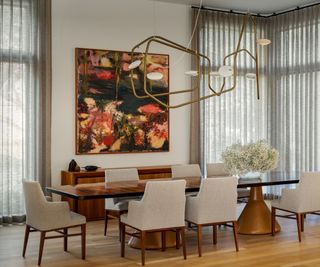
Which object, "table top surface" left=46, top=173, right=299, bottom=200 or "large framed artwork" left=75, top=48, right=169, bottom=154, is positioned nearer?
"table top surface" left=46, top=173, right=299, bottom=200

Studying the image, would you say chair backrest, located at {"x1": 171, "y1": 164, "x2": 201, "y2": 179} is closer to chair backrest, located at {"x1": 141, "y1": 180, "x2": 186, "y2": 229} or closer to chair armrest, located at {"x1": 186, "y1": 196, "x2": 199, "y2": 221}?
chair armrest, located at {"x1": 186, "y1": 196, "x2": 199, "y2": 221}

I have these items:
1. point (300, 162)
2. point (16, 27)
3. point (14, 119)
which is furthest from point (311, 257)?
point (16, 27)

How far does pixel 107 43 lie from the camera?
29.2ft

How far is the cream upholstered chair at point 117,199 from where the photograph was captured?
6820mm

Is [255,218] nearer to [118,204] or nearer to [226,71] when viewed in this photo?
[118,204]

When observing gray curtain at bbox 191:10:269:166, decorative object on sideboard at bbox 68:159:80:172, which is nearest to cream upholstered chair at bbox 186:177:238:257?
decorative object on sideboard at bbox 68:159:80:172

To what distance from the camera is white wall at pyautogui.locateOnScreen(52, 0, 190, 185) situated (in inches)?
335

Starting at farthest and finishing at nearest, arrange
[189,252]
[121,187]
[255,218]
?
[255,218] < [121,187] < [189,252]

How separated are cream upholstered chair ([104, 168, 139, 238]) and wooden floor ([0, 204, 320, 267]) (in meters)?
0.36

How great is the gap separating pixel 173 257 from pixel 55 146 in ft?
10.8

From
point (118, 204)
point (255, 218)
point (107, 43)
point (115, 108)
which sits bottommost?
point (255, 218)

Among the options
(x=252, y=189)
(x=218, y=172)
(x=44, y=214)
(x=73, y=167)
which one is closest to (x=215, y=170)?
(x=218, y=172)

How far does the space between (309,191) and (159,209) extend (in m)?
2.24

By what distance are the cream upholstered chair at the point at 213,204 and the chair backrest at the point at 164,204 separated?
262 millimetres
